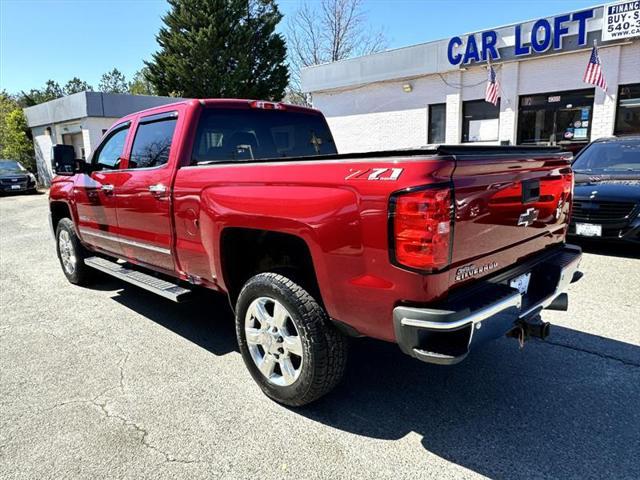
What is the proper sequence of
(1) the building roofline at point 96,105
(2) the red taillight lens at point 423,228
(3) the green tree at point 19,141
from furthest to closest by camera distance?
(3) the green tree at point 19,141
(1) the building roofline at point 96,105
(2) the red taillight lens at point 423,228

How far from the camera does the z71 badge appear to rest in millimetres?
2215

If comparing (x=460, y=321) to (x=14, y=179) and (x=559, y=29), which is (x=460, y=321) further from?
(x=14, y=179)

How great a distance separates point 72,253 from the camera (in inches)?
234

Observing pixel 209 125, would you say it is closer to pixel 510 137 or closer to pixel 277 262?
pixel 277 262

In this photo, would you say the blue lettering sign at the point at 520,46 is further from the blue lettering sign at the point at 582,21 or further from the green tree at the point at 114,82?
the green tree at the point at 114,82

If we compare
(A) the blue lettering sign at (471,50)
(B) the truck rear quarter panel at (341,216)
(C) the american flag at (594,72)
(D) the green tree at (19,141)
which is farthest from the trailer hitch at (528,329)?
(D) the green tree at (19,141)

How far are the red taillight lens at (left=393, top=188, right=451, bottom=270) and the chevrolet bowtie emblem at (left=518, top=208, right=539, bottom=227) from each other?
84 centimetres

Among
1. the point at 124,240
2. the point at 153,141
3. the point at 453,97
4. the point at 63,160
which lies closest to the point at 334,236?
the point at 153,141

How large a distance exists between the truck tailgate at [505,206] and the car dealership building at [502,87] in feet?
34.3

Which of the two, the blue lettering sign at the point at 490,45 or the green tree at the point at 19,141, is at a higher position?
the blue lettering sign at the point at 490,45

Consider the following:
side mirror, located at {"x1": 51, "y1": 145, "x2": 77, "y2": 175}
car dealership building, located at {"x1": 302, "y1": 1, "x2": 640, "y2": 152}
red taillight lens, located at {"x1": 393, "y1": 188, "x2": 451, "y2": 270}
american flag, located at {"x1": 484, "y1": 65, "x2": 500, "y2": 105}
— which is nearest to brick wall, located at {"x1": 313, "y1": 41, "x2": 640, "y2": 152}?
car dealership building, located at {"x1": 302, "y1": 1, "x2": 640, "y2": 152}

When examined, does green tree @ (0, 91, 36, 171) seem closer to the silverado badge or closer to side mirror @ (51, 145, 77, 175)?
side mirror @ (51, 145, 77, 175)

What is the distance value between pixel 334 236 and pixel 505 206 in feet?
3.32

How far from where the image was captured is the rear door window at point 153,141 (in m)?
3.96
